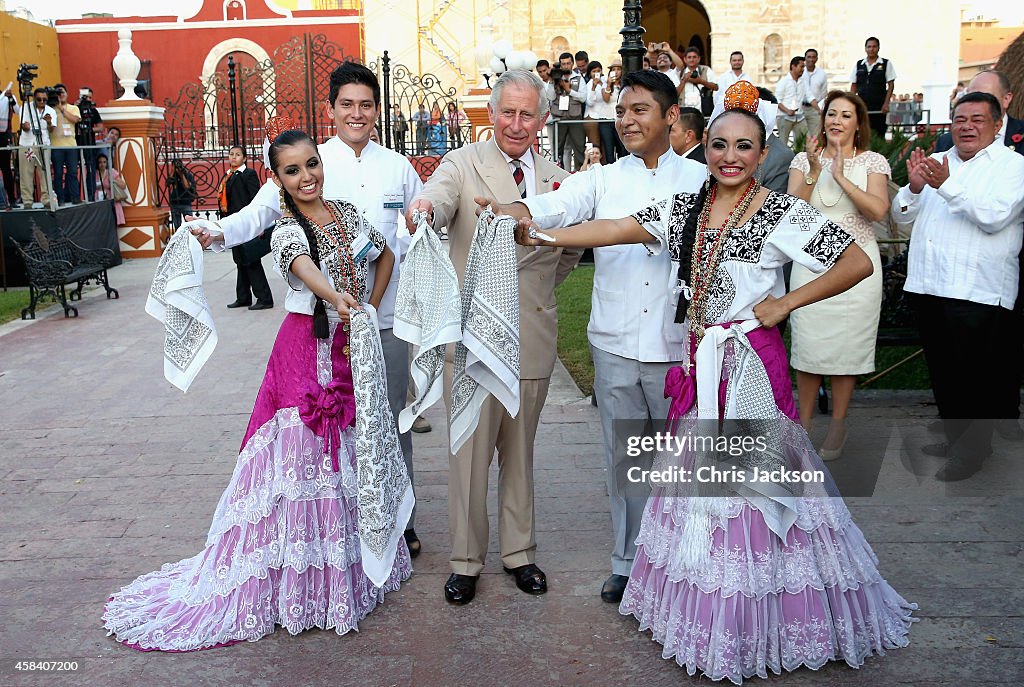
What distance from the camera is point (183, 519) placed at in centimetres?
513

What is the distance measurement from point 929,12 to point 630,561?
2917 centimetres

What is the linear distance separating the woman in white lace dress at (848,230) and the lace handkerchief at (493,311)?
99.4 inches

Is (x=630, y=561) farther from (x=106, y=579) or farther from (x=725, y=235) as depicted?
(x=106, y=579)

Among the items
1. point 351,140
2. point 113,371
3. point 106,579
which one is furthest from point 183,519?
point 113,371

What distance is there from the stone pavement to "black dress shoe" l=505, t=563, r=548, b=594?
43mm

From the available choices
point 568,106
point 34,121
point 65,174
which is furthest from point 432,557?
point 34,121

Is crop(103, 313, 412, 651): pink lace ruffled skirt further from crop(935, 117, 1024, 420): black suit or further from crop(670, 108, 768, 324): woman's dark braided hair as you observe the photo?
crop(935, 117, 1024, 420): black suit

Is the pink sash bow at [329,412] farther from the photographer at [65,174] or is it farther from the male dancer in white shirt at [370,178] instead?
the photographer at [65,174]

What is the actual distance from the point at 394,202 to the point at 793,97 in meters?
14.2

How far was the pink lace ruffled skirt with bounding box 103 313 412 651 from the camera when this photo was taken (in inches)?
153

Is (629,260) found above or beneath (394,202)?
beneath

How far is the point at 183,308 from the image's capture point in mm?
3975

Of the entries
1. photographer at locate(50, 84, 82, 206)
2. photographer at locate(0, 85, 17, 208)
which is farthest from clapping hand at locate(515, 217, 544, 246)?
photographer at locate(0, 85, 17, 208)

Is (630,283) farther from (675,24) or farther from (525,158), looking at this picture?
(675,24)
